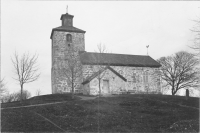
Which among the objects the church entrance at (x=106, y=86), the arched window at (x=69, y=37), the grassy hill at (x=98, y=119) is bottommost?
the grassy hill at (x=98, y=119)

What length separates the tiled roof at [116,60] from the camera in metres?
34.0

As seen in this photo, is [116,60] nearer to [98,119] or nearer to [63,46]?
[63,46]

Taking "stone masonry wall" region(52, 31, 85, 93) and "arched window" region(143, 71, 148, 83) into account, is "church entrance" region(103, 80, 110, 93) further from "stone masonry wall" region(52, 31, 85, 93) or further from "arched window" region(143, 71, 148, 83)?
"arched window" region(143, 71, 148, 83)

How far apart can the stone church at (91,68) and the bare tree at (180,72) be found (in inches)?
136

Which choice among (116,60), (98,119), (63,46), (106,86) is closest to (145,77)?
(116,60)

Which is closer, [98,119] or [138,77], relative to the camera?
[98,119]

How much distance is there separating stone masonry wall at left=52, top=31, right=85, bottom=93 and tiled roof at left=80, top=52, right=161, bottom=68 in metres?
2.12

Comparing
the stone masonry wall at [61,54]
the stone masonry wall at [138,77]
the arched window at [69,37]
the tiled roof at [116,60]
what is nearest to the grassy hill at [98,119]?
the stone masonry wall at [61,54]

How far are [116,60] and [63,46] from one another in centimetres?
852

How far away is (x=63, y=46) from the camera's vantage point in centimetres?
3516

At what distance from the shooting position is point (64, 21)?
1468 inches

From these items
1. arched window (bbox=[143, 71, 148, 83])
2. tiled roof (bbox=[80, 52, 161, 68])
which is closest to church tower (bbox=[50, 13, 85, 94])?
tiled roof (bbox=[80, 52, 161, 68])

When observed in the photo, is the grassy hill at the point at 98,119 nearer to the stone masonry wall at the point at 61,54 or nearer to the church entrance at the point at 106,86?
the church entrance at the point at 106,86

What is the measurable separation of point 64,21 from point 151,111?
23367mm
